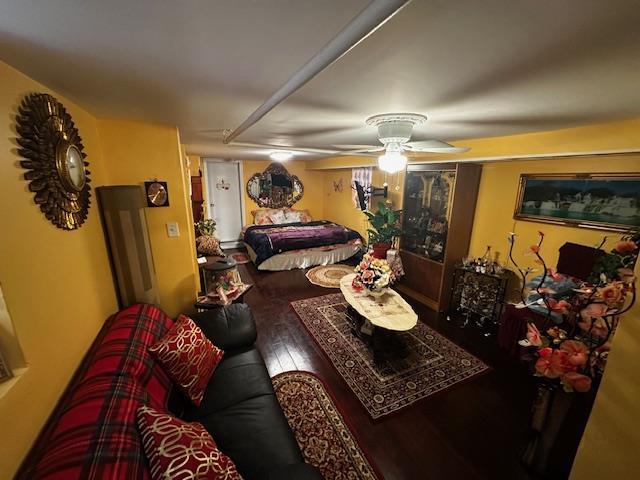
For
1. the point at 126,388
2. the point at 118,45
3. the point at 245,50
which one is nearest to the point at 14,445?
the point at 126,388

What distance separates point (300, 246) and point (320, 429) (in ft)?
11.4

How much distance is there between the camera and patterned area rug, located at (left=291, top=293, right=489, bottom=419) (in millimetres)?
2166

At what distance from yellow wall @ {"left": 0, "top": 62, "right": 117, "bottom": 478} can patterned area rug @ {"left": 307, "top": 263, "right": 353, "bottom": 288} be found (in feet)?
10.5

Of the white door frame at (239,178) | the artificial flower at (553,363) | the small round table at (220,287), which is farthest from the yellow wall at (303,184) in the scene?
the artificial flower at (553,363)

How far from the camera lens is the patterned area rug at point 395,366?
2166 millimetres

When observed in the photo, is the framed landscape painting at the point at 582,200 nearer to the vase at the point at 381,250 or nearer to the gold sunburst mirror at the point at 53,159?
the vase at the point at 381,250

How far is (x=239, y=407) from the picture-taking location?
1.58 meters

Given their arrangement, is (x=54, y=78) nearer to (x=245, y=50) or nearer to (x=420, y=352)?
(x=245, y=50)

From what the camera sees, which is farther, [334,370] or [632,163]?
[334,370]

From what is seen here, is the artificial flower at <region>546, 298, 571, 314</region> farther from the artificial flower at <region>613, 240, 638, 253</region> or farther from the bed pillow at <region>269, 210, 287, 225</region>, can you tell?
the bed pillow at <region>269, 210, 287, 225</region>

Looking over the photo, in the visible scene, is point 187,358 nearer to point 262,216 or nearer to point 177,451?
point 177,451

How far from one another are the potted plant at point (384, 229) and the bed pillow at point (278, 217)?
113 inches

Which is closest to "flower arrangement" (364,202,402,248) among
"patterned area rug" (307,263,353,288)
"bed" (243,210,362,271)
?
"patterned area rug" (307,263,353,288)

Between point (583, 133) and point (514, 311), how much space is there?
5.05 ft
